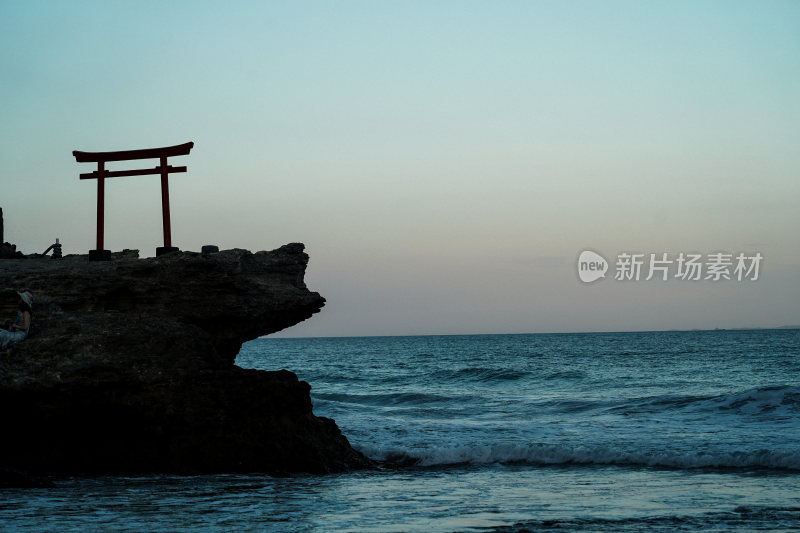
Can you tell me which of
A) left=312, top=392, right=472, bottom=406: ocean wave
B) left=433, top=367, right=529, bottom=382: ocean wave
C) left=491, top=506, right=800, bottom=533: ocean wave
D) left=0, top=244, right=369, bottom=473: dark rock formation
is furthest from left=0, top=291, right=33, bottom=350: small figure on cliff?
left=433, top=367, right=529, bottom=382: ocean wave

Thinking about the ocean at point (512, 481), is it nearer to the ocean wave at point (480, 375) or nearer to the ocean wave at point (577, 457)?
the ocean wave at point (577, 457)

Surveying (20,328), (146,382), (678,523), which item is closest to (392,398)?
(146,382)

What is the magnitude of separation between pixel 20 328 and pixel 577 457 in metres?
11.3

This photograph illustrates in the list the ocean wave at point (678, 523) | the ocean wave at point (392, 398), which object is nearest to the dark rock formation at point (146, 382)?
the ocean wave at point (678, 523)

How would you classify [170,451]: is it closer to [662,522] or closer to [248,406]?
[248,406]

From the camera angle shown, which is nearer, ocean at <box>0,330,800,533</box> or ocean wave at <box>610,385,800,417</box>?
ocean at <box>0,330,800,533</box>

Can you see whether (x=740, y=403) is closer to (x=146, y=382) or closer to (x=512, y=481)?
(x=512, y=481)

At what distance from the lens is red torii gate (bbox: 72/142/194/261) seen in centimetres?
1512

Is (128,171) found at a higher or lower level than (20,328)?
higher

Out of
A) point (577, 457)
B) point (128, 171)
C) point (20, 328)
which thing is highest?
point (128, 171)

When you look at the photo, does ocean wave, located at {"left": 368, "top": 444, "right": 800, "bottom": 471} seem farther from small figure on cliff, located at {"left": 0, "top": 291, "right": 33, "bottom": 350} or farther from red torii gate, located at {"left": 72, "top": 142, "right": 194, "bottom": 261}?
small figure on cliff, located at {"left": 0, "top": 291, "right": 33, "bottom": 350}

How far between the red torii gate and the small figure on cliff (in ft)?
7.78

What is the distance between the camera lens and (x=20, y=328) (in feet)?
41.6

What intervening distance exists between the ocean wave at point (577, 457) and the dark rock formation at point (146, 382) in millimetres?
2870
